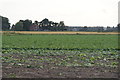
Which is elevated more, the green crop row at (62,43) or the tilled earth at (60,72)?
the green crop row at (62,43)

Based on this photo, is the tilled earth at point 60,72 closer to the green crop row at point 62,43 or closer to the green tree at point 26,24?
the green crop row at point 62,43

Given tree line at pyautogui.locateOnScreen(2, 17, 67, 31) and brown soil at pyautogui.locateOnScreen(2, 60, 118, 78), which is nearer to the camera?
brown soil at pyautogui.locateOnScreen(2, 60, 118, 78)

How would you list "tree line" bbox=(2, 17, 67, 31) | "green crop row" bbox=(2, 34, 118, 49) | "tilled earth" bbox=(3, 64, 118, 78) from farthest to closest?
1. "tree line" bbox=(2, 17, 67, 31)
2. "green crop row" bbox=(2, 34, 118, 49)
3. "tilled earth" bbox=(3, 64, 118, 78)

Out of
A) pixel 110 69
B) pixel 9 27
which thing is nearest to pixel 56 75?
pixel 110 69

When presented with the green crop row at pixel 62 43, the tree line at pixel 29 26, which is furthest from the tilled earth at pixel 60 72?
the tree line at pixel 29 26

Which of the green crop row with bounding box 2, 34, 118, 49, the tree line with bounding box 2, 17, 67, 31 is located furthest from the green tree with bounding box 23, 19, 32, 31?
the green crop row with bounding box 2, 34, 118, 49

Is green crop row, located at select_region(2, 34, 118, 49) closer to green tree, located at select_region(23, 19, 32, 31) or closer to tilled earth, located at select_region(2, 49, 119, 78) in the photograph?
tilled earth, located at select_region(2, 49, 119, 78)

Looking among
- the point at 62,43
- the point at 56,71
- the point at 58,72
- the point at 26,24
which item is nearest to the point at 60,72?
the point at 58,72

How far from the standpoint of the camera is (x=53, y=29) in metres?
119

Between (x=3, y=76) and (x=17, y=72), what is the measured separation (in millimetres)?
993

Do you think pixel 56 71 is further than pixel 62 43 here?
No

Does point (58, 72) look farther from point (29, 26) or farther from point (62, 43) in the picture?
point (29, 26)

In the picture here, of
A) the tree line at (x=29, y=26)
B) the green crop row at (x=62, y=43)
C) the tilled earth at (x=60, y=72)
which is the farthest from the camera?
the tree line at (x=29, y=26)

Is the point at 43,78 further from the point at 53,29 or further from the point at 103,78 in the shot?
the point at 53,29
